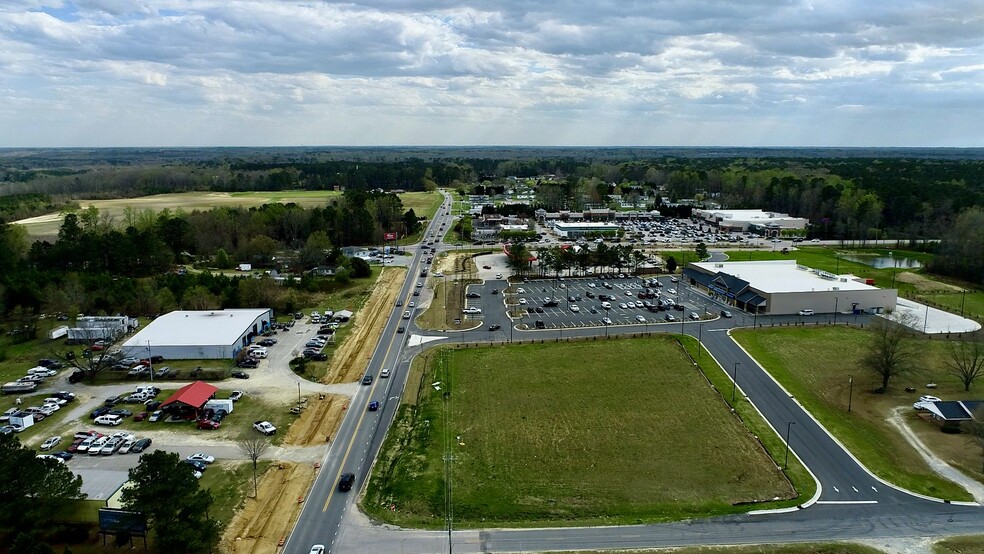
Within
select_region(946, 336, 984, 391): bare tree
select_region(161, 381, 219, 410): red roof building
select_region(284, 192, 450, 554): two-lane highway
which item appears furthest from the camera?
select_region(946, 336, 984, 391): bare tree

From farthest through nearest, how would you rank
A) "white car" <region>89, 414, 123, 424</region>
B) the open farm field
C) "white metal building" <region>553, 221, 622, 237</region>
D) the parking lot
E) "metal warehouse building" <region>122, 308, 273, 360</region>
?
"white metal building" <region>553, 221, 622, 237</region>, the open farm field, the parking lot, "metal warehouse building" <region>122, 308, 273, 360</region>, "white car" <region>89, 414, 123, 424</region>

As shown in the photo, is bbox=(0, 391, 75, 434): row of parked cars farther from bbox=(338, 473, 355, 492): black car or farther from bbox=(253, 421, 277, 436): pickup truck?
bbox=(338, 473, 355, 492): black car

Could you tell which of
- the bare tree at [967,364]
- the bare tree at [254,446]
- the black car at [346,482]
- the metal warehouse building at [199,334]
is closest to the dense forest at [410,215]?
the metal warehouse building at [199,334]

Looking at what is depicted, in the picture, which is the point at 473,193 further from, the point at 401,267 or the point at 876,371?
the point at 876,371

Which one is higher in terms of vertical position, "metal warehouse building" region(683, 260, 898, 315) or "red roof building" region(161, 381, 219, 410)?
"metal warehouse building" region(683, 260, 898, 315)

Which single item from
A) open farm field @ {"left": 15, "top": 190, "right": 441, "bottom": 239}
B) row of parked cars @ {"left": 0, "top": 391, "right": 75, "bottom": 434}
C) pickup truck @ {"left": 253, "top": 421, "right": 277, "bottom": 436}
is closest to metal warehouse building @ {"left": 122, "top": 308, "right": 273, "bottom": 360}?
row of parked cars @ {"left": 0, "top": 391, "right": 75, "bottom": 434}

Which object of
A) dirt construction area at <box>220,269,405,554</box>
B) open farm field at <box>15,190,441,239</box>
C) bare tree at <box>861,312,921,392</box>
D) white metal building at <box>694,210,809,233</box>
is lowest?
dirt construction area at <box>220,269,405,554</box>

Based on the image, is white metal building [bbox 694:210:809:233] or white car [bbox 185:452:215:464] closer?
white car [bbox 185:452:215:464]
